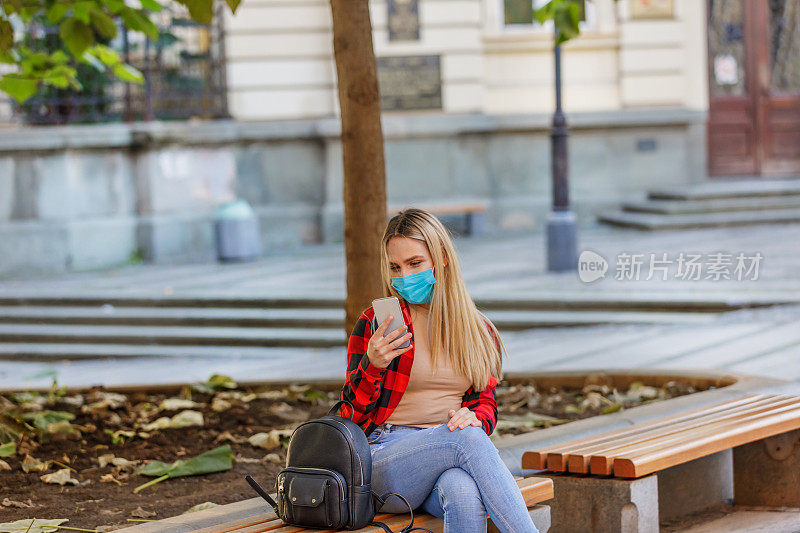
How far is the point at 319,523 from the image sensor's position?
3.22 m

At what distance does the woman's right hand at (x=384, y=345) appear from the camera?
3.38 m

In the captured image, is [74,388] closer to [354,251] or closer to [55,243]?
[354,251]

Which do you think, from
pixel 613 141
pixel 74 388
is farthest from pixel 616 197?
pixel 74 388

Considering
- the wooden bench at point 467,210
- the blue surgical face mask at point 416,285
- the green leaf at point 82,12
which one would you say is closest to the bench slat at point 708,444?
the blue surgical face mask at point 416,285

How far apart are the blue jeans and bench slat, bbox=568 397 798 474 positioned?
1.95ft

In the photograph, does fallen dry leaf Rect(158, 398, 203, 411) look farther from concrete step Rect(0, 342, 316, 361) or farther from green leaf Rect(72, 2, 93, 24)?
concrete step Rect(0, 342, 316, 361)

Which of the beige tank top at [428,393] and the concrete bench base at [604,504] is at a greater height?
the beige tank top at [428,393]

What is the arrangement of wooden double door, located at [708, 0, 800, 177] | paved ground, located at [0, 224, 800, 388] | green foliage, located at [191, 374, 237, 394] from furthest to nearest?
wooden double door, located at [708, 0, 800, 177]
paved ground, located at [0, 224, 800, 388]
green foliage, located at [191, 374, 237, 394]

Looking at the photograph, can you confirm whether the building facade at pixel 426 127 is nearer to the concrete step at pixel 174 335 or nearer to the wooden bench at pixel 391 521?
the concrete step at pixel 174 335

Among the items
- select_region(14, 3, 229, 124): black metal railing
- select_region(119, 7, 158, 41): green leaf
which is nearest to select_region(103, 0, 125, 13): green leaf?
select_region(119, 7, 158, 41): green leaf

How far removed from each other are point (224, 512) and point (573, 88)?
1315 centimetres

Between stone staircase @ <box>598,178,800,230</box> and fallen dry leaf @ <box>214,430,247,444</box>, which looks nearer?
fallen dry leaf @ <box>214,430,247,444</box>

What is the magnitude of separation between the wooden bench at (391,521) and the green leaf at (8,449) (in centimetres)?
185

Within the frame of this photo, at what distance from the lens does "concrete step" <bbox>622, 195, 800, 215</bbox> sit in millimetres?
15078
